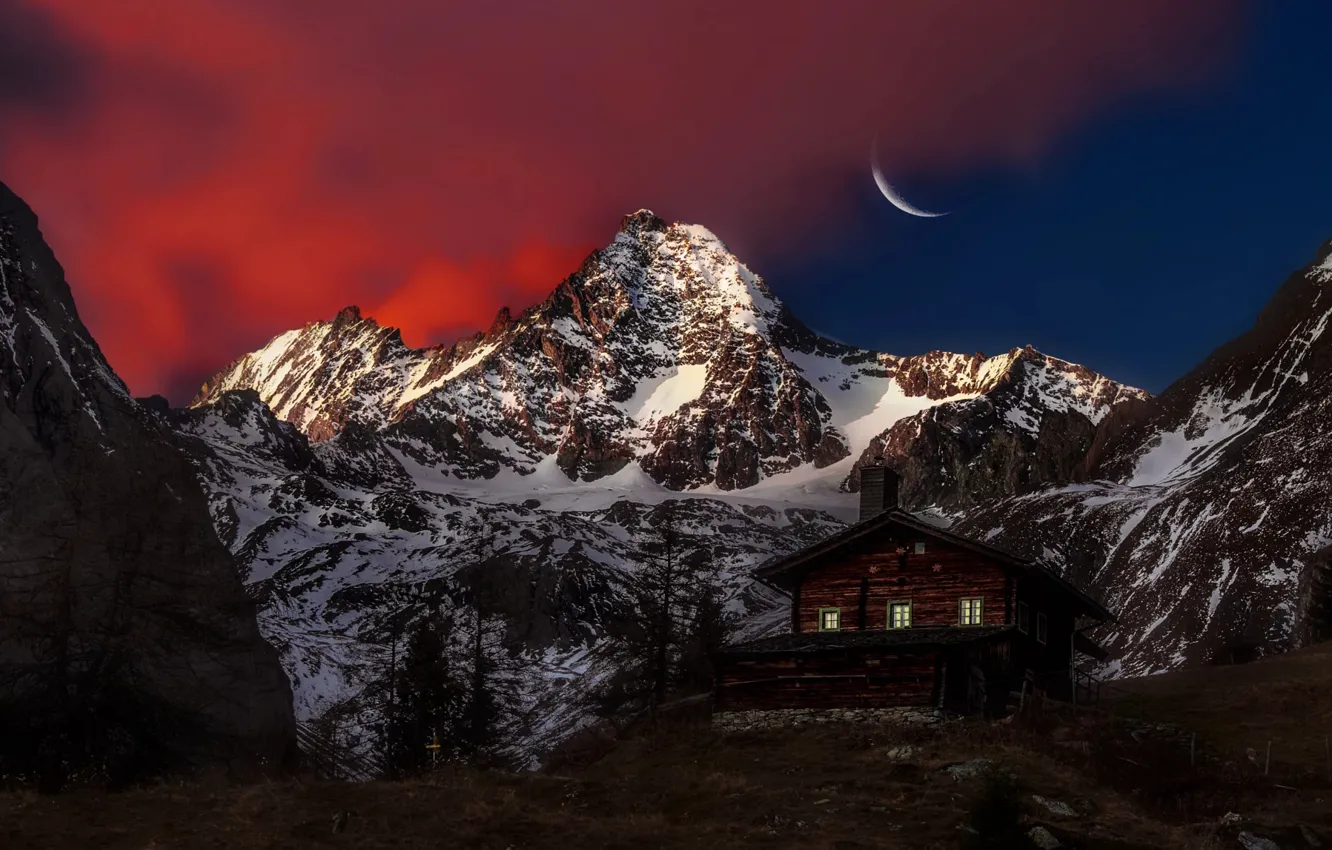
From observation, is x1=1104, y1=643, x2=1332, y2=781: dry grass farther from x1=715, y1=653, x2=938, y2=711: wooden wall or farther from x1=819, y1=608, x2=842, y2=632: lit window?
x1=819, y1=608, x2=842, y2=632: lit window

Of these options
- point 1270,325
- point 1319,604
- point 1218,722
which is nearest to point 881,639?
point 1218,722

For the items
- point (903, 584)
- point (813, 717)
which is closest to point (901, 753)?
point (813, 717)

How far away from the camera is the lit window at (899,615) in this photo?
53.2m

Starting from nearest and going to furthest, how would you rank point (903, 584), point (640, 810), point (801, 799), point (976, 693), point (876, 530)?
point (801, 799) < point (640, 810) < point (976, 693) < point (903, 584) < point (876, 530)

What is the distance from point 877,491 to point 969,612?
24.5ft

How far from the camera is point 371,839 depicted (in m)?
32.4

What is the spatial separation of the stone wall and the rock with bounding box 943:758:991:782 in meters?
6.95

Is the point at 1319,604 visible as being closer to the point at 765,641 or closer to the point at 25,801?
the point at 765,641

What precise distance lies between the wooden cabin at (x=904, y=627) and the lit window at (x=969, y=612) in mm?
42

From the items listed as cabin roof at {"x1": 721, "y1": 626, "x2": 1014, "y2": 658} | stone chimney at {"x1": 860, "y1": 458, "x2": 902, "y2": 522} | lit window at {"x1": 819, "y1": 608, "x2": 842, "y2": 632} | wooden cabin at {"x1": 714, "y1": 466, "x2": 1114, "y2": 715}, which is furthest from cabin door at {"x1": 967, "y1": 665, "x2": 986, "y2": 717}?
stone chimney at {"x1": 860, "y1": 458, "x2": 902, "y2": 522}

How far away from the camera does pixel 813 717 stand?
4709 cm

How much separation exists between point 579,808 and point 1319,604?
189ft

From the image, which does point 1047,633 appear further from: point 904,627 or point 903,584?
point 904,627

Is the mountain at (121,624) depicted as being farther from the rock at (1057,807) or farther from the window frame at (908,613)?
the rock at (1057,807)
